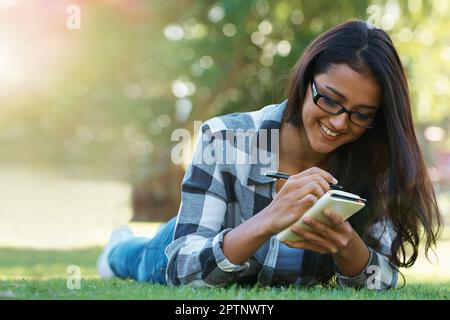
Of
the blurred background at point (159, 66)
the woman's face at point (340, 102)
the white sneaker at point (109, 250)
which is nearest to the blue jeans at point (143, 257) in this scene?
the white sneaker at point (109, 250)

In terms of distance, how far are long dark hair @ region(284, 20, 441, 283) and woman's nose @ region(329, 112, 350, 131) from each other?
18 centimetres

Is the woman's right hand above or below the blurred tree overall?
below

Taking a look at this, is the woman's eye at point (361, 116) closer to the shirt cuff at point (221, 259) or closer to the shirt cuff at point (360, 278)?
the shirt cuff at point (360, 278)

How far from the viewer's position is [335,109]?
9.37 ft

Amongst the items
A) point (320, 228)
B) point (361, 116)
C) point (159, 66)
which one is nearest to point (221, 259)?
point (320, 228)

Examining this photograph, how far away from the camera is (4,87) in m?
13.9

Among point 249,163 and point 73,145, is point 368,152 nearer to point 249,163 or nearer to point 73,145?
point 249,163

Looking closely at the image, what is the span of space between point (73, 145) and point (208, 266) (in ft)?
64.9

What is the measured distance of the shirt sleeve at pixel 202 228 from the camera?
276 cm

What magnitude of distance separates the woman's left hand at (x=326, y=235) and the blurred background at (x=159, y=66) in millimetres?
4671

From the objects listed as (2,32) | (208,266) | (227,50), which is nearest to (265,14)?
(227,50)

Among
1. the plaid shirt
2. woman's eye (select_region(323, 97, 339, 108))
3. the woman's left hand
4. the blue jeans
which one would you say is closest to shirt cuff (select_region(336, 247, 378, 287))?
the plaid shirt

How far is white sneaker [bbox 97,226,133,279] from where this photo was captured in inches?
180

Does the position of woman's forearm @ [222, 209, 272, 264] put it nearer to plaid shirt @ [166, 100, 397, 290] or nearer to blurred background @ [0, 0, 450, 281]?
plaid shirt @ [166, 100, 397, 290]
